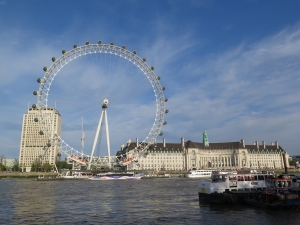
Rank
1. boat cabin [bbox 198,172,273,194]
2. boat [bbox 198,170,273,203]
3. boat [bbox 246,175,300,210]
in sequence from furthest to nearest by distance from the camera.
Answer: boat cabin [bbox 198,172,273,194]
boat [bbox 198,170,273,203]
boat [bbox 246,175,300,210]

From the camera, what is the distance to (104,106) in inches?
2635

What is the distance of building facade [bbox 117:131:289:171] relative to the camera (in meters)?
163

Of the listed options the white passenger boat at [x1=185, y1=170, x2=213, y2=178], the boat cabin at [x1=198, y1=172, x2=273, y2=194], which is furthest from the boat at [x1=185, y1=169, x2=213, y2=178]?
the boat cabin at [x1=198, y1=172, x2=273, y2=194]

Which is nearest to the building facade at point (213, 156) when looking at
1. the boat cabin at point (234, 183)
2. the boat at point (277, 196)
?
the boat cabin at point (234, 183)

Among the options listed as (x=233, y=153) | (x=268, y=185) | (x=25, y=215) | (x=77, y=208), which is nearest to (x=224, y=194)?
(x=268, y=185)

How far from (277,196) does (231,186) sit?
19.0 feet

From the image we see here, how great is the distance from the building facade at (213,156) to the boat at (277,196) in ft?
426

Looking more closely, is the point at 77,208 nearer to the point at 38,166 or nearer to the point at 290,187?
the point at 290,187

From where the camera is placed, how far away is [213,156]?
7136 inches

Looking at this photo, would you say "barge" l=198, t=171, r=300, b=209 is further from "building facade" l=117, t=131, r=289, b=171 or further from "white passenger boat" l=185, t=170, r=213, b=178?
"building facade" l=117, t=131, r=289, b=171

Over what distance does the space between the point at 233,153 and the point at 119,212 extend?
539 ft

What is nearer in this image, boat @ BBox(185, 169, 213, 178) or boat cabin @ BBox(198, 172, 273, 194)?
boat cabin @ BBox(198, 172, 273, 194)

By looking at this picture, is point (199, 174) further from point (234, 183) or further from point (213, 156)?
point (213, 156)

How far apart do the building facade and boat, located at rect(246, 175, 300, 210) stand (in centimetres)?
12979
